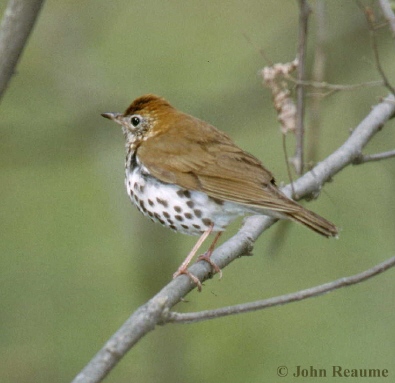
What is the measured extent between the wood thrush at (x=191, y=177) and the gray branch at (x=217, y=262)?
0.14 meters

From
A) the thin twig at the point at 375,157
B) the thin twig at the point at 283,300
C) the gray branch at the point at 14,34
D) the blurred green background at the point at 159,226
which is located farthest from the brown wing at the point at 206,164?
the gray branch at the point at 14,34

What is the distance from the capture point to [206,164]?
5992 mm

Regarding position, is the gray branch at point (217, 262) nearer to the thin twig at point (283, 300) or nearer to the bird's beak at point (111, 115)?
the thin twig at point (283, 300)

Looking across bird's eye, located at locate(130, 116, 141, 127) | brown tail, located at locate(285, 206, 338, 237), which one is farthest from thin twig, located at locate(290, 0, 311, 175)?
bird's eye, located at locate(130, 116, 141, 127)

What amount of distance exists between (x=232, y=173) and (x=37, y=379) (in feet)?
7.41

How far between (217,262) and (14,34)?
1707 mm

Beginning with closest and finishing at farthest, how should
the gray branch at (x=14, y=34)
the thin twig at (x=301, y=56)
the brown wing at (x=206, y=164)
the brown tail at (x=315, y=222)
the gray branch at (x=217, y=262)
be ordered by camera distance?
the gray branch at (x=217, y=262), the gray branch at (x=14, y=34), the brown tail at (x=315, y=222), the thin twig at (x=301, y=56), the brown wing at (x=206, y=164)

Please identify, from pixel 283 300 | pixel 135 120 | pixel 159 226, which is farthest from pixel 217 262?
pixel 159 226

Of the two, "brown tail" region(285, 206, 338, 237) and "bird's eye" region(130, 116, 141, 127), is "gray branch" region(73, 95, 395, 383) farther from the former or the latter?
"bird's eye" region(130, 116, 141, 127)

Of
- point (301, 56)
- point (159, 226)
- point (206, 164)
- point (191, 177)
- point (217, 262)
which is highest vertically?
point (301, 56)

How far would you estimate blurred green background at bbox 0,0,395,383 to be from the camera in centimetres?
719

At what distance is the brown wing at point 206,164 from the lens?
5695mm

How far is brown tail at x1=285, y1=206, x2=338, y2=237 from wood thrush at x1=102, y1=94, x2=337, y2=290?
0.10 meters

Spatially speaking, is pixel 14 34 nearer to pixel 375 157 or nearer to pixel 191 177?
pixel 191 177
